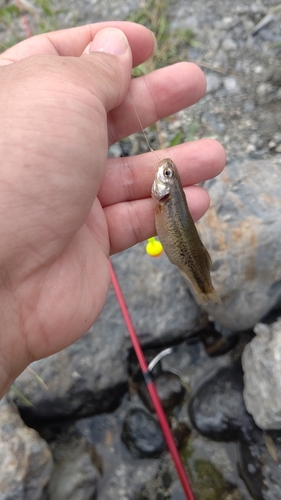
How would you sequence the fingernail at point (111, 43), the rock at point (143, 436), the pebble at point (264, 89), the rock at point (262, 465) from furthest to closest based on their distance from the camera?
1. the pebble at point (264, 89)
2. the rock at point (143, 436)
3. the rock at point (262, 465)
4. the fingernail at point (111, 43)

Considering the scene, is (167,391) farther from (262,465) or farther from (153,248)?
(153,248)

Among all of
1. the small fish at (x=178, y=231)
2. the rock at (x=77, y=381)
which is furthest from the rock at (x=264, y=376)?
the rock at (x=77, y=381)

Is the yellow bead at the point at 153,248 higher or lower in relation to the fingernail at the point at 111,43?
lower

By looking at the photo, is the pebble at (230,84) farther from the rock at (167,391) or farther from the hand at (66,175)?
the rock at (167,391)

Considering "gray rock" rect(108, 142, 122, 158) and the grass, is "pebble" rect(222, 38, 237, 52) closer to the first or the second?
the grass

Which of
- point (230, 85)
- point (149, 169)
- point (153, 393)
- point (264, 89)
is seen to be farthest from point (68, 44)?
point (153, 393)

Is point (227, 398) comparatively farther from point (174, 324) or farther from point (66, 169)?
point (66, 169)

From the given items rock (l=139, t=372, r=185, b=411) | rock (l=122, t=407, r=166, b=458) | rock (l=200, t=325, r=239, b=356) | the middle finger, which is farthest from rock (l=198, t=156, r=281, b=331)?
rock (l=122, t=407, r=166, b=458)
